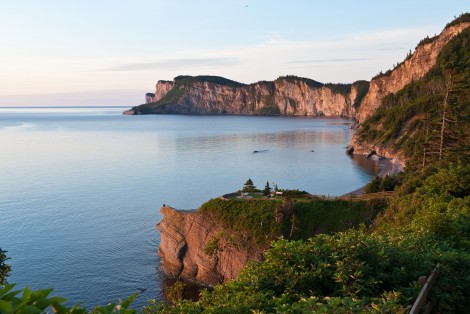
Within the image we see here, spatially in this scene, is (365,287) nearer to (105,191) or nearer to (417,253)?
(417,253)

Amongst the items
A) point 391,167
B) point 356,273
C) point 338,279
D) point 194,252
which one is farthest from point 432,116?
point 338,279

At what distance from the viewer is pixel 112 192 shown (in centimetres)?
6550

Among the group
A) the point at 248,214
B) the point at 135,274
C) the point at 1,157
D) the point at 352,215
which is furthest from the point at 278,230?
the point at 1,157

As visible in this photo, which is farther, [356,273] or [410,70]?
[410,70]

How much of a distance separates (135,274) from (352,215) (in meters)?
21.6

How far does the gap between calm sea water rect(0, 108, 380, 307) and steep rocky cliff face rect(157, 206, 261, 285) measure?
2550 mm

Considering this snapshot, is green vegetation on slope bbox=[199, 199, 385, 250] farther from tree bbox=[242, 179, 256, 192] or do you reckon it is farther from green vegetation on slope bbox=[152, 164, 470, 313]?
green vegetation on slope bbox=[152, 164, 470, 313]

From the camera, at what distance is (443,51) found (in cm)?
12875

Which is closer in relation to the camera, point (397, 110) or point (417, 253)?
point (417, 253)

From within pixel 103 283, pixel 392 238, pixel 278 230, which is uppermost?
pixel 392 238

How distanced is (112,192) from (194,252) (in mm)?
30862

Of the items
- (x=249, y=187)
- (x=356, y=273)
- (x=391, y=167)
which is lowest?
(x=391, y=167)

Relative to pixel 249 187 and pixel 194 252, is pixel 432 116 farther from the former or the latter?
pixel 194 252

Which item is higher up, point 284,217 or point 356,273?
point 356,273
